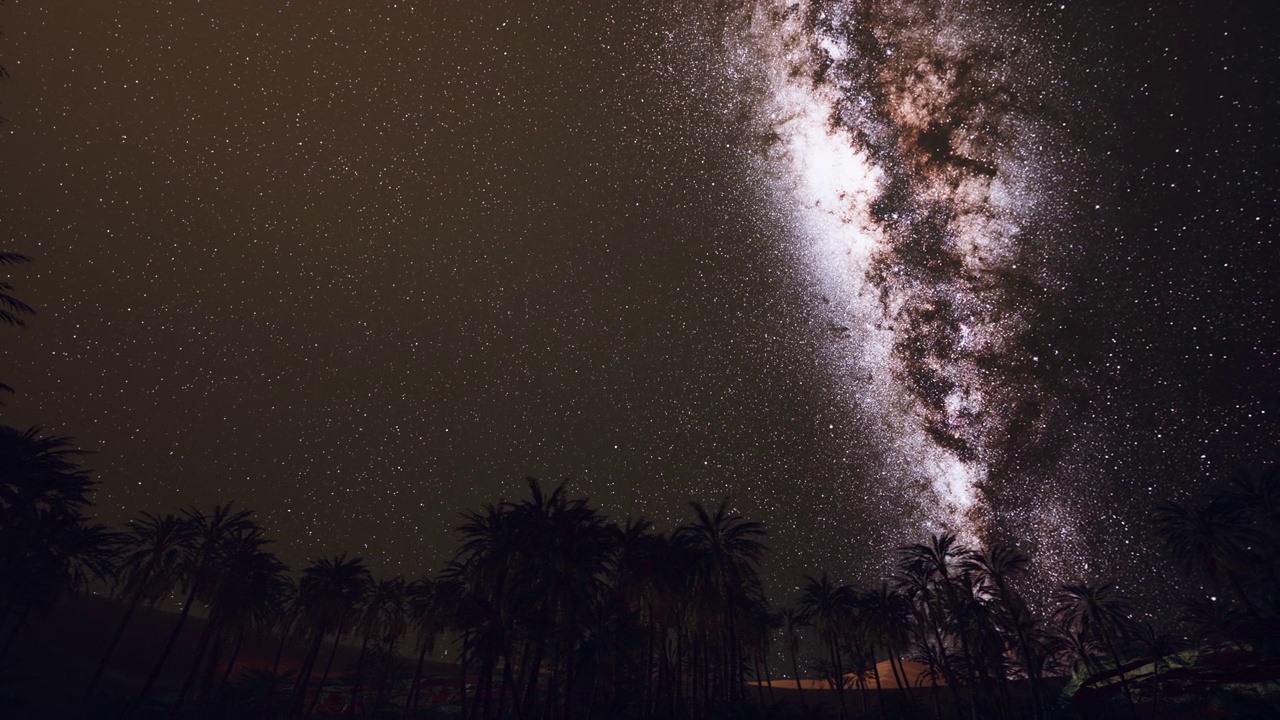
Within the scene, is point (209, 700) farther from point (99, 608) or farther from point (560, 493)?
point (99, 608)

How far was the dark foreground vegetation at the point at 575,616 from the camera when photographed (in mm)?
37688

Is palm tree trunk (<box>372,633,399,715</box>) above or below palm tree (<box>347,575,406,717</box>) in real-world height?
below

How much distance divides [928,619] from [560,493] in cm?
4355

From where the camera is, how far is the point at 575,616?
37.4 m

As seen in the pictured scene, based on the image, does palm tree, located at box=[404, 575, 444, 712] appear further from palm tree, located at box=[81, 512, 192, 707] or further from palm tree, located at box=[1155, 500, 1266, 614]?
palm tree, located at box=[1155, 500, 1266, 614]

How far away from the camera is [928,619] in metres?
60.7

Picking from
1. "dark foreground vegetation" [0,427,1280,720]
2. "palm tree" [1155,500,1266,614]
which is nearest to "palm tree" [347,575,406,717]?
"dark foreground vegetation" [0,427,1280,720]

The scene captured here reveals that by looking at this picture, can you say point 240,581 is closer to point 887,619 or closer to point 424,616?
point 424,616

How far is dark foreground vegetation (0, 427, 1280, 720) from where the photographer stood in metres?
37.7

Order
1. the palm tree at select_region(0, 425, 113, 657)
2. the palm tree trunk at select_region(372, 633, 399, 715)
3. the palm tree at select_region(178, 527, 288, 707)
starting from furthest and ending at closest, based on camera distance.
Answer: the palm tree trunk at select_region(372, 633, 399, 715), the palm tree at select_region(178, 527, 288, 707), the palm tree at select_region(0, 425, 113, 657)

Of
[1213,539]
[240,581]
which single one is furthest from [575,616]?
[1213,539]

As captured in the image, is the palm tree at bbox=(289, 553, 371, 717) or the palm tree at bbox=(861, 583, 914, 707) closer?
the palm tree at bbox=(289, 553, 371, 717)

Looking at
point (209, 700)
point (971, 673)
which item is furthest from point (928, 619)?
point (209, 700)

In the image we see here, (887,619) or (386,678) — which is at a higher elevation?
(887,619)
